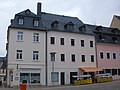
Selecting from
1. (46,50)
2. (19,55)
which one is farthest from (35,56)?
(19,55)

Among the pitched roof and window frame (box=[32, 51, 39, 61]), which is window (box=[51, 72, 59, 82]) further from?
the pitched roof

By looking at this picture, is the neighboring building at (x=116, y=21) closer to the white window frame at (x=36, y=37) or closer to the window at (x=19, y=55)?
the white window frame at (x=36, y=37)

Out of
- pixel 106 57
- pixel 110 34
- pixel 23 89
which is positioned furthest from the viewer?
pixel 110 34

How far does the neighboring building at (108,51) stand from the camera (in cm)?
4708

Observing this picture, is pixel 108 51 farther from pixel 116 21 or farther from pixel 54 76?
pixel 116 21

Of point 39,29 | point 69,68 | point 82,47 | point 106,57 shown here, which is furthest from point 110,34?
point 39,29

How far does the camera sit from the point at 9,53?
38219 mm

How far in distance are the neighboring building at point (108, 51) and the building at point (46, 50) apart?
1.85 m

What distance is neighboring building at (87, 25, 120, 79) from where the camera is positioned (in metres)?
47.1

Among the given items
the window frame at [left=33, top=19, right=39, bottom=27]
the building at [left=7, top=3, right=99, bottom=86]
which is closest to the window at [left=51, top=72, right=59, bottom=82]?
the building at [left=7, top=3, right=99, bottom=86]

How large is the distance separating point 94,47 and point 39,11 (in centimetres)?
1291

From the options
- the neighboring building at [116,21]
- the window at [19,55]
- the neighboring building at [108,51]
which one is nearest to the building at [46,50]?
the window at [19,55]

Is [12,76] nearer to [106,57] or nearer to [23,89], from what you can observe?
[106,57]

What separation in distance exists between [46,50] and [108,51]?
1445 cm
